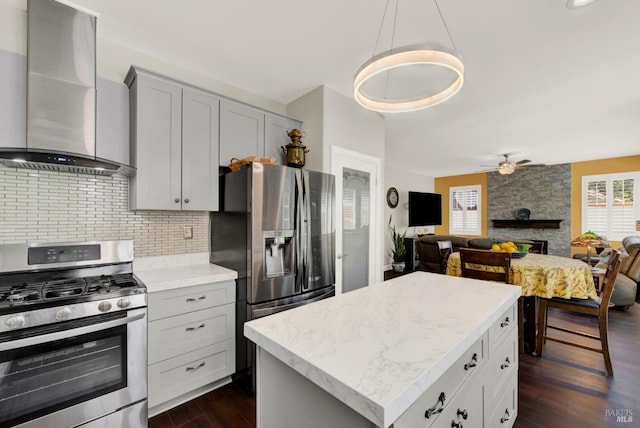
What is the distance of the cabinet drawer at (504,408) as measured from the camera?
1.27 metres

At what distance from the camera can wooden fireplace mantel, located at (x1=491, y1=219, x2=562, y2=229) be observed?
6848mm

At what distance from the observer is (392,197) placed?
707cm

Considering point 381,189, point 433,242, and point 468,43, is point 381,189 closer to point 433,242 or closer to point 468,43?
point 468,43

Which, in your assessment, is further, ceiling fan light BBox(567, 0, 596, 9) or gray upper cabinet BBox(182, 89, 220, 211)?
gray upper cabinet BBox(182, 89, 220, 211)

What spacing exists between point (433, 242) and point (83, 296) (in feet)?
17.9

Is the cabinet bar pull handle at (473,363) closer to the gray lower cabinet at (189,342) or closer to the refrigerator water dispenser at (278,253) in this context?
the refrigerator water dispenser at (278,253)

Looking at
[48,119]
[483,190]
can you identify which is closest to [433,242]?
[483,190]

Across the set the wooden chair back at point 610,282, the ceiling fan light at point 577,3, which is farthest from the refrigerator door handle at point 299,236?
the wooden chair back at point 610,282

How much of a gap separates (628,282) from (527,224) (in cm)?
403

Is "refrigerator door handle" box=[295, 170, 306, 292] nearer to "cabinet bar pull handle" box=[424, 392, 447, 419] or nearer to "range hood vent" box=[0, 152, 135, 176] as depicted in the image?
"range hood vent" box=[0, 152, 135, 176]

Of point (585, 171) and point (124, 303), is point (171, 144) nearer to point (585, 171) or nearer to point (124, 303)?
point (124, 303)

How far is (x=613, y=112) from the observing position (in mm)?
3496

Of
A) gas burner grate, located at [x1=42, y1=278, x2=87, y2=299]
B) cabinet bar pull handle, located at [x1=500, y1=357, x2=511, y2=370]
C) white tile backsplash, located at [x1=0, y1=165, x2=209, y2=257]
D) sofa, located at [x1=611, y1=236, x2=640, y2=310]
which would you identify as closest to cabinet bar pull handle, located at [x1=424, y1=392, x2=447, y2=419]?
cabinet bar pull handle, located at [x1=500, y1=357, x2=511, y2=370]

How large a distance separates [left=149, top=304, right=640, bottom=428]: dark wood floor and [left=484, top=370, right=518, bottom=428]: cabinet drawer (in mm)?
309
